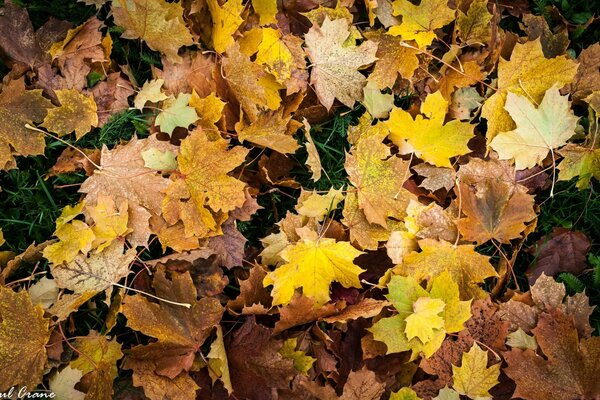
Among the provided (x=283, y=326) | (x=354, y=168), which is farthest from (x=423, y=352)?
(x=354, y=168)

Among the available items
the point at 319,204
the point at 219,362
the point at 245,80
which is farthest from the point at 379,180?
the point at 219,362

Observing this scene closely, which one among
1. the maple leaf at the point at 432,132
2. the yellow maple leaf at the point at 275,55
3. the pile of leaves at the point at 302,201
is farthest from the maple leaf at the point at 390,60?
the yellow maple leaf at the point at 275,55

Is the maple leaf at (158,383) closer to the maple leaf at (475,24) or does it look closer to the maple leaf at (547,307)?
the maple leaf at (547,307)

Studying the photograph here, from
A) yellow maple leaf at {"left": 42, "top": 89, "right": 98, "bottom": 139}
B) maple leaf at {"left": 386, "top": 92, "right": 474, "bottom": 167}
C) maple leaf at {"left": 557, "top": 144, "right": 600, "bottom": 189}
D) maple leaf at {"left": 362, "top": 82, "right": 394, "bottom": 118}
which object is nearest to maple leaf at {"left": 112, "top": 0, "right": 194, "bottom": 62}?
yellow maple leaf at {"left": 42, "top": 89, "right": 98, "bottom": 139}

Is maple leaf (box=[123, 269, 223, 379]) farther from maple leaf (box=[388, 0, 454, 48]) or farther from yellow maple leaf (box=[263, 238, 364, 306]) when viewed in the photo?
maple leaf (box=[388, 0, 454, 48])

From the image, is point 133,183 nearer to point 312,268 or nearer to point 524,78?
point 312,268

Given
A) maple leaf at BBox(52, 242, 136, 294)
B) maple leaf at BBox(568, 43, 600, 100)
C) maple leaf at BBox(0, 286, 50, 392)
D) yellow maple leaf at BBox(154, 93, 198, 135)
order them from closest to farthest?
maple leaf at BBox(0, 286, 50, 392) → maple leaf at BBox(52, 242, 136, 294) → yellow maple leaf at BBox(154, 93, 198, 135) → maple leaf at BBox(568, 43, 600, 100)
